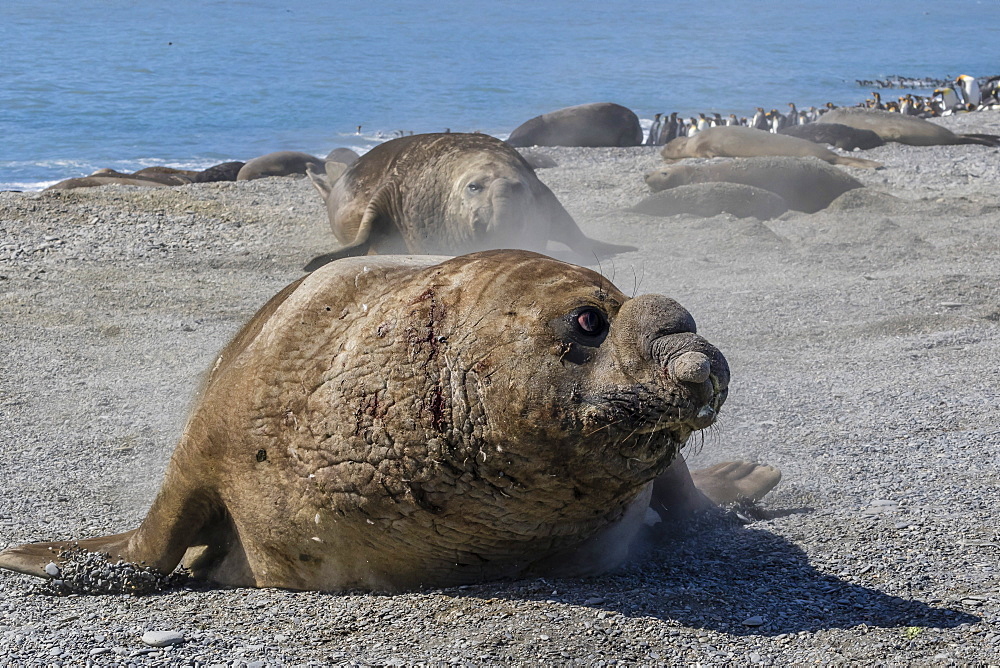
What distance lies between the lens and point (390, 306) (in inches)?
112

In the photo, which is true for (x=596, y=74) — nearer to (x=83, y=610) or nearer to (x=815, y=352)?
(x=815, y=352)

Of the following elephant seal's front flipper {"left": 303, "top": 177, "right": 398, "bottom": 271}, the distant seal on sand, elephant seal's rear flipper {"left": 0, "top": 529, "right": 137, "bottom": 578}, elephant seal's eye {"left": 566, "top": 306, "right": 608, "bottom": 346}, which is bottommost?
elephant seal's rear flipper {"left": 0, "top": 529, "right": 137, "bottom": 578}

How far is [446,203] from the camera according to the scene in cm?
815

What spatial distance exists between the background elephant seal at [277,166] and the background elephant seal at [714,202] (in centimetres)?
635

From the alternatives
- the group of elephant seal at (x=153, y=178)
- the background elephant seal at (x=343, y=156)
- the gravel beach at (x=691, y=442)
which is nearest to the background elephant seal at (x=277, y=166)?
the group of elephant seal at (x=153, y=178)

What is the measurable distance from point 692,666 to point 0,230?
26.9 feet

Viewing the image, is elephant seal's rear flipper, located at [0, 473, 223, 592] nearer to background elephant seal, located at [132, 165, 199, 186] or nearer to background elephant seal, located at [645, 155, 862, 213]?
background elephant seal, located at [645, 155, 862, 213]

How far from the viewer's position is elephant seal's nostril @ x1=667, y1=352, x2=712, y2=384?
7.72 ft

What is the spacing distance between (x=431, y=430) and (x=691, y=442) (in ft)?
6.91

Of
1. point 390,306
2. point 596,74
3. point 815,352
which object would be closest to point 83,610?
point 390,306

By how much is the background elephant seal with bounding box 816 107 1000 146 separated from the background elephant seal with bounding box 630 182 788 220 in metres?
6.08

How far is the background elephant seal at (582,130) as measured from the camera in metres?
18.5

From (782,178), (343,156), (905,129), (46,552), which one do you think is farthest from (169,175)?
(46,552)

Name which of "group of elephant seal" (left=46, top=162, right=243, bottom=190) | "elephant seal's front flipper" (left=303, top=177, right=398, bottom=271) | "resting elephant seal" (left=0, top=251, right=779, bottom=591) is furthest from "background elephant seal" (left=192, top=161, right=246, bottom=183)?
"resting elephant seal" (left=0, top=251, right=779, bottom=591)
